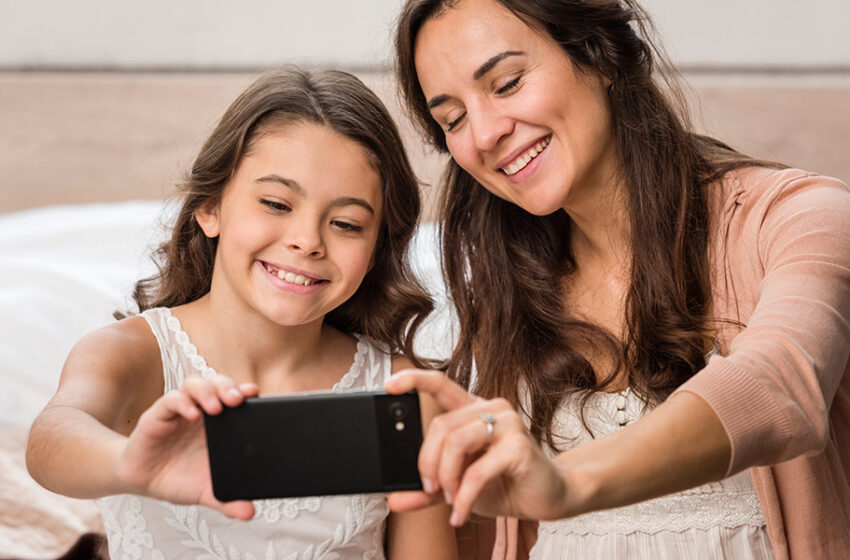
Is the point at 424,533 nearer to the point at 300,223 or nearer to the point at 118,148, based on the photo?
the point at 300,223

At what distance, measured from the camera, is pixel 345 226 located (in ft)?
4.33

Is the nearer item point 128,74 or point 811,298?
point 811,298

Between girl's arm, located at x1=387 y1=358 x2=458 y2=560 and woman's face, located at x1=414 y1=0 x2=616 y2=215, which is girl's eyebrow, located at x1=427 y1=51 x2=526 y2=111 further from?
girl's arm, located at x1=387 y1=358 x2=458 y2=560

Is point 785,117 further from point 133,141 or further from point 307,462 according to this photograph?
point 307,462

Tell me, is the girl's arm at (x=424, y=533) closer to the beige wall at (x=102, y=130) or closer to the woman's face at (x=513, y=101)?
the woman's face at (x=513, y=101)

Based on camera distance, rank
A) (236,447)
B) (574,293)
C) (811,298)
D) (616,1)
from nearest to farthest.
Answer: (236,447), (811,298), (616,1), (574,293)

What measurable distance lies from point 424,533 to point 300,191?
52 centimetres

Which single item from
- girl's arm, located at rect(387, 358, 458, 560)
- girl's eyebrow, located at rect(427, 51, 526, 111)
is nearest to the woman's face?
girl's eyebrow, located at rect(427, 51, 526, 111)

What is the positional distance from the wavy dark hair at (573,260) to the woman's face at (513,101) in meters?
0.03

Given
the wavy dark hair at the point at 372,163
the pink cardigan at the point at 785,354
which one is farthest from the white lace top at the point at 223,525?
the pink cardigan at the point at 785,354

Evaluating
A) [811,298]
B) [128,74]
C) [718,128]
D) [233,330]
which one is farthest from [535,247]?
[128,74]

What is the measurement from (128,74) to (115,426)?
205 cm

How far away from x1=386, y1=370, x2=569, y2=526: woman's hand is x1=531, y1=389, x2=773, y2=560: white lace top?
1.79 ft

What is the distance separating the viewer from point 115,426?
45.4 inches
